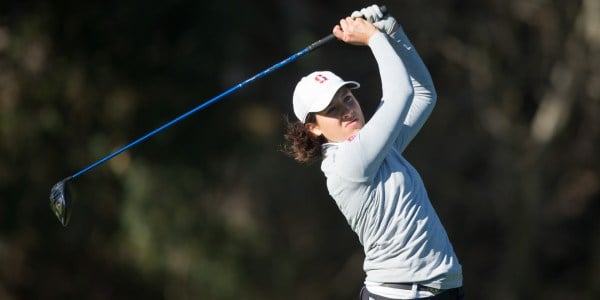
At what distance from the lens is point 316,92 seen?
3.97 meters

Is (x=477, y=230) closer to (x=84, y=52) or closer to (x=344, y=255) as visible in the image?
(x=344, y=255)

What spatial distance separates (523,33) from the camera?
13.5m

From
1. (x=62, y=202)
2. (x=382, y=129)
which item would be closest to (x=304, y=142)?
(x=382, y=129)

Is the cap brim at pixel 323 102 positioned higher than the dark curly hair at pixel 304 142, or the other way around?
the cap brim at pixel 323 102

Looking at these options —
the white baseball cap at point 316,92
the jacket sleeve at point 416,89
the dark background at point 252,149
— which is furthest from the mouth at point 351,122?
the dark background at point 252,149

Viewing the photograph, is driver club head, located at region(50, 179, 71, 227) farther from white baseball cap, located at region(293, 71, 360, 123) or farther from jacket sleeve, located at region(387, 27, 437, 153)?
jacket sleeve, located at region(387, 27, 437, 153)

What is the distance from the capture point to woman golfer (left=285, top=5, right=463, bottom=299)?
374 cm

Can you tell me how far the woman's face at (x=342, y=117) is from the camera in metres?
3.98

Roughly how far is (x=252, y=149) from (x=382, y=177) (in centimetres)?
800

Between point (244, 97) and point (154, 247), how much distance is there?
205 centimetres

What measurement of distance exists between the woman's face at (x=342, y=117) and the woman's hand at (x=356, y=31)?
0.19m

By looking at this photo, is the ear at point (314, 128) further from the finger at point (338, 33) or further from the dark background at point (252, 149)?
the dark background at point (252, 149)

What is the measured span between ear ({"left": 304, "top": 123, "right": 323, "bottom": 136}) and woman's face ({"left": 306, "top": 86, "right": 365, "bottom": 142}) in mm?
Answer: 57

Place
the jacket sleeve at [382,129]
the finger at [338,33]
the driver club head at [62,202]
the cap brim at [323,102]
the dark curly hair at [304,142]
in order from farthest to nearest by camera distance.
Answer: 1. the driver club head at [62,202]
2. the dark curly hair at [304,142]
3. the finger at [338,33]
4. the cap brim at [323,102]
5. the jacket sleeve at [382,129]
